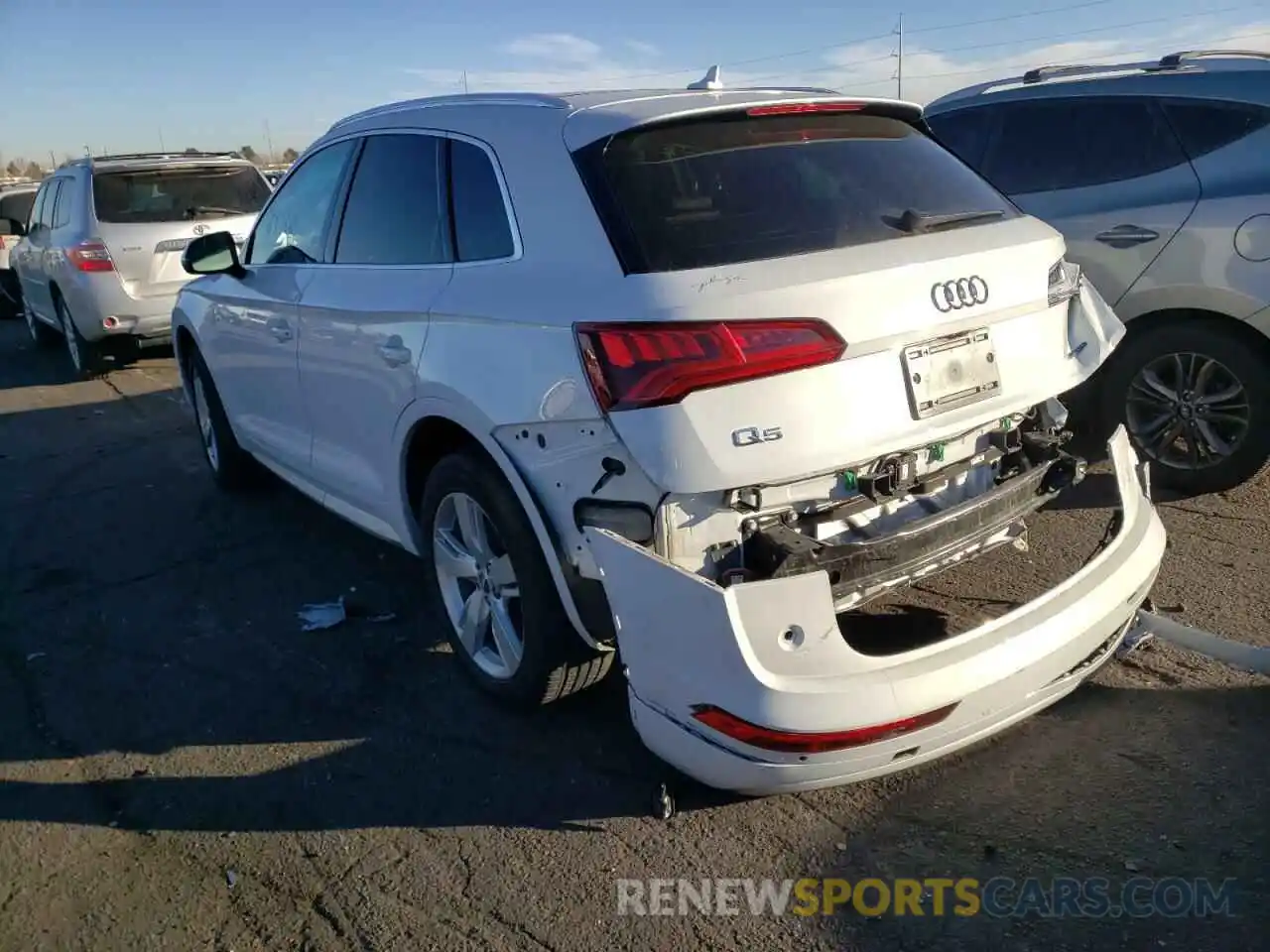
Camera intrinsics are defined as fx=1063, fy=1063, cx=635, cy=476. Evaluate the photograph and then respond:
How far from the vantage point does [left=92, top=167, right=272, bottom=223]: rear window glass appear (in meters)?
9.33

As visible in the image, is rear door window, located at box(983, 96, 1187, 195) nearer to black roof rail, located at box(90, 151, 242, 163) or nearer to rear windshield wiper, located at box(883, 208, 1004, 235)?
rear windshield wiper, located at box(883, 208, 1004, 235)

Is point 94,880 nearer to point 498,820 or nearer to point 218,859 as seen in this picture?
point 218,859

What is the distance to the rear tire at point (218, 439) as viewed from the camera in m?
5.73

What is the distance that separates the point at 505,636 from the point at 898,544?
1.31 m

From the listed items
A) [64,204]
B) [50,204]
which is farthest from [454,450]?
[50,204]

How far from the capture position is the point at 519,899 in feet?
8.71

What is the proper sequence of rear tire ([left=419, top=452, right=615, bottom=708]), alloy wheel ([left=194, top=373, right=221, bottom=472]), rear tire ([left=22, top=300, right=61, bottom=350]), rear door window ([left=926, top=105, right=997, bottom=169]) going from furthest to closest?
rear tire ([left=22, top=300, right=61, bottom=350]) < alloy wheel ([left=194, top=373, right=221, bottom=472]) < rear door window ([left=926, top=105, right=997, bottom=169]) < rear tire ([left=419, top=452, right=615, bottom=708])

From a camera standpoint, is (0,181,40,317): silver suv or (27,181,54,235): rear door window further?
(0,181,40,317): silver suv

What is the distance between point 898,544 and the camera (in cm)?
271

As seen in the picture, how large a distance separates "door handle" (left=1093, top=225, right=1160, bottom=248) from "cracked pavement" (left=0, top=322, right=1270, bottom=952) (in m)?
1.33

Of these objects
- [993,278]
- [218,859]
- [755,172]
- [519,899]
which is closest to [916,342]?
[993,278]

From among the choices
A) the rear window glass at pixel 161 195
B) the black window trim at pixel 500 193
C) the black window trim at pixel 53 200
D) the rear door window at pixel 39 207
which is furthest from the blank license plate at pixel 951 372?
the rear door window at pixel 39 207

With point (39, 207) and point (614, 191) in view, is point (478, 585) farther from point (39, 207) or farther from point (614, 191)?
point (39, 207)

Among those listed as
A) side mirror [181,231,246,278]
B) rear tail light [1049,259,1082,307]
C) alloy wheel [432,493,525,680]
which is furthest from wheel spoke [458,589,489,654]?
side mirror [181,231,246,278]
